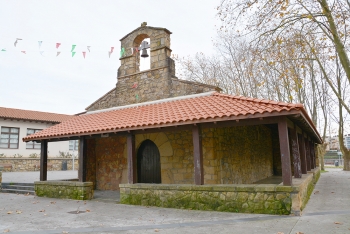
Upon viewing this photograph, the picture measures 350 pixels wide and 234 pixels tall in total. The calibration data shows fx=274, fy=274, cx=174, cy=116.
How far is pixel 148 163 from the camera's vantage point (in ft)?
30.3

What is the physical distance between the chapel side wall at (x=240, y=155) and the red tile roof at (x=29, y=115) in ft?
58.8

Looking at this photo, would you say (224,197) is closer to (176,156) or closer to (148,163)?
(176,156)

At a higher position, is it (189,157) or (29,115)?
(29,115)

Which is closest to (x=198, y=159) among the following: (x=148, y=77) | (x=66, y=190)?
(x=148, y=77)

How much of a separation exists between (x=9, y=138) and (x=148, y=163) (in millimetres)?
16109

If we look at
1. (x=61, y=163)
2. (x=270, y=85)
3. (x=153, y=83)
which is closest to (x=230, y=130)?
(x=153, y=83)

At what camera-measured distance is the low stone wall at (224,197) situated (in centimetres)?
539

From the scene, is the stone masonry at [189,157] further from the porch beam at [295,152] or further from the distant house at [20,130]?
the distant house at [20,130]

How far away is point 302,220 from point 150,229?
2.73 meters

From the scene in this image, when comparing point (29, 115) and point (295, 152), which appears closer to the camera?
point (295, 152)

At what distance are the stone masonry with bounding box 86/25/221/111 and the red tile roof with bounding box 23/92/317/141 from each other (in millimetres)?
355

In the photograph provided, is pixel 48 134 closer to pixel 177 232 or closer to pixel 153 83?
pixel 153 83

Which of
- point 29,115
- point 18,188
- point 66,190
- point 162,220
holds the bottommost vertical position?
point 162,220

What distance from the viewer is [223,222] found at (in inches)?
197
